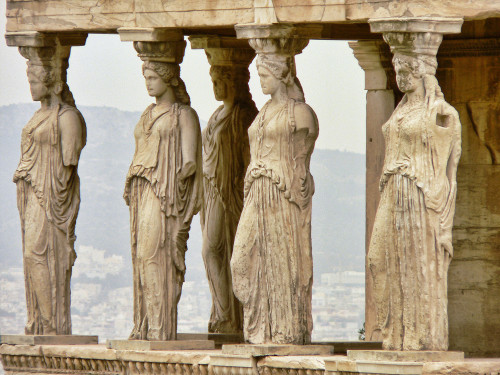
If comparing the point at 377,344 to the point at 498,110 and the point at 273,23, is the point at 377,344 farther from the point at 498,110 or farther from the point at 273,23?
the point at 273,23

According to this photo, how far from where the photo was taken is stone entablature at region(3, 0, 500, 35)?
72.0ft

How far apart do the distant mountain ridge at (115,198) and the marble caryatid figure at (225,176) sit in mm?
4620

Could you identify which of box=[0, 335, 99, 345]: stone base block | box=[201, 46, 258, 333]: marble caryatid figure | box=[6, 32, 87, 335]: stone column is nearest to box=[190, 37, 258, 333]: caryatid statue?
box=[201, 46, 258, 333]: marble caryatid figure

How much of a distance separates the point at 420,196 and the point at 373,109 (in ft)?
19.0

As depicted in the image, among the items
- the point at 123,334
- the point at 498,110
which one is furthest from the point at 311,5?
the point at 123,334

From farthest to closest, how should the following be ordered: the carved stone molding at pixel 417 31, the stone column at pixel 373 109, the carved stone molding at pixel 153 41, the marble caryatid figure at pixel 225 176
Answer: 1. the stone column at pixel 373 109
2. the marble caryatid figure at pixel 225 176
3. the carved stone molding at pixel 153 41
4. the carved stone molding at pixel 417 31

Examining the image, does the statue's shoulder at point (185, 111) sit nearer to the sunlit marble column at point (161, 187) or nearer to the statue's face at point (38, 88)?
the sunlit marble column at point (161, 187)

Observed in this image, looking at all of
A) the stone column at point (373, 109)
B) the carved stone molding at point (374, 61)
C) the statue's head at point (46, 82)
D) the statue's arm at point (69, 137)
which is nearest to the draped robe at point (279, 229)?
the statue's arm at point (69, 137)

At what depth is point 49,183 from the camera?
2555 centimetres

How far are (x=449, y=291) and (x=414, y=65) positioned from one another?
5.06 meters

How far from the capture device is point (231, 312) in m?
27.3

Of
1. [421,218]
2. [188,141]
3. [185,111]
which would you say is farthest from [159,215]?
[421,218]

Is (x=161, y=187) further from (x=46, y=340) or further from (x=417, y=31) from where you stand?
(x=417, y=31)

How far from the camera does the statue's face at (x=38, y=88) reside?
2566cm
